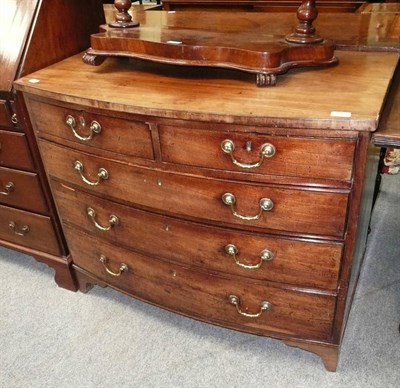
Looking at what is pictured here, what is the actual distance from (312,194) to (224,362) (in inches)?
27.6

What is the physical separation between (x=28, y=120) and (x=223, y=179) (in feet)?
2.27

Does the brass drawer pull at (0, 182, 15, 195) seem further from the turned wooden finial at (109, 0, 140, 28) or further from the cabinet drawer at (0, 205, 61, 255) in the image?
the turned wooden finial at (109, 0, 140, 28)

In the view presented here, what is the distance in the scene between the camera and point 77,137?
46.9 inches

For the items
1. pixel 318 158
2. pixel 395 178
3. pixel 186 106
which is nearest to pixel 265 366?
pixel 318 158

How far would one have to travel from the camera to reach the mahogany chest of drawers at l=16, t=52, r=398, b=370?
0.93m

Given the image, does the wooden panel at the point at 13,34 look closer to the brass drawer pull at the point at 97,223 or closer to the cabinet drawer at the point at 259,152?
the brass drawer pull at the point at 97,223

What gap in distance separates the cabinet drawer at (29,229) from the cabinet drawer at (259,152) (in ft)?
2.41

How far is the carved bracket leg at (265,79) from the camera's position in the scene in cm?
102

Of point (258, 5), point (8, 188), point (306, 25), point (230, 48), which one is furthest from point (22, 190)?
point (258, 5)

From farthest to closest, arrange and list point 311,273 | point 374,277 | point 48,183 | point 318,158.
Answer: point 374,277, point 48,183, point 311,273, point 318,158

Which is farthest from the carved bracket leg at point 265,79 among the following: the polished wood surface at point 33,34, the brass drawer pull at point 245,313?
the polished wood surface at point 33,34

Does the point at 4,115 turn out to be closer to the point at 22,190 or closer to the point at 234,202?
the point at 22,190

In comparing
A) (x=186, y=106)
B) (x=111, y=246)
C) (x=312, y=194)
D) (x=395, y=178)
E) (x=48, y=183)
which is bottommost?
(x=395, y=178)

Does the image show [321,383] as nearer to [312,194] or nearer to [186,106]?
[312,194]
